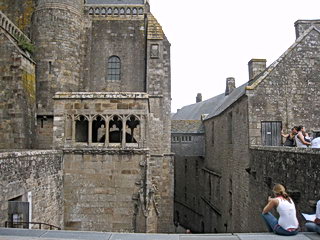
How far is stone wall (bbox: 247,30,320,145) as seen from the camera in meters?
13.8

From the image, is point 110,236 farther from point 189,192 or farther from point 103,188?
Result: point 189,192

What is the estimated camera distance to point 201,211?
26.5m

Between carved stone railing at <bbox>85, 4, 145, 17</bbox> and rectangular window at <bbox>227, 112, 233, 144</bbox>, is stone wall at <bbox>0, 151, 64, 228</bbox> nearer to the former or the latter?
rectangular window at <bbox>227, 112, 233, 144</bbox>

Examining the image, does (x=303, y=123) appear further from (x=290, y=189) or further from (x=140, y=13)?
(x=140, y=13)

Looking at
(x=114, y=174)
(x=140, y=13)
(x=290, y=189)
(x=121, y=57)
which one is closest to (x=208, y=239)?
(x=290, y=189)

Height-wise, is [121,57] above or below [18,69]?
above

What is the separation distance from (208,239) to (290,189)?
5389 millimetres

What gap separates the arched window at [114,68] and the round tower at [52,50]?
249 centimetres

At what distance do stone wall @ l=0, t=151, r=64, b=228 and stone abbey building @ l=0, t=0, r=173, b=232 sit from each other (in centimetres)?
3

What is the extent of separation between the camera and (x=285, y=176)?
9.52 meters

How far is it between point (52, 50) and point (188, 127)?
14550 millimetres

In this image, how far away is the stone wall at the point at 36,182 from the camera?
787 cm

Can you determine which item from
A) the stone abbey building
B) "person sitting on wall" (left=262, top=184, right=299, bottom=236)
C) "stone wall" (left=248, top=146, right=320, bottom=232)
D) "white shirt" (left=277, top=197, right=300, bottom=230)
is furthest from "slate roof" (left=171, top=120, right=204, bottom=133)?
"white shirt" (left=277, top=197, right=300, bottom=230)

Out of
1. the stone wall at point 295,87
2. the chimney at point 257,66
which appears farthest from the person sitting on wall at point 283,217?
the chimney at point 257,66
